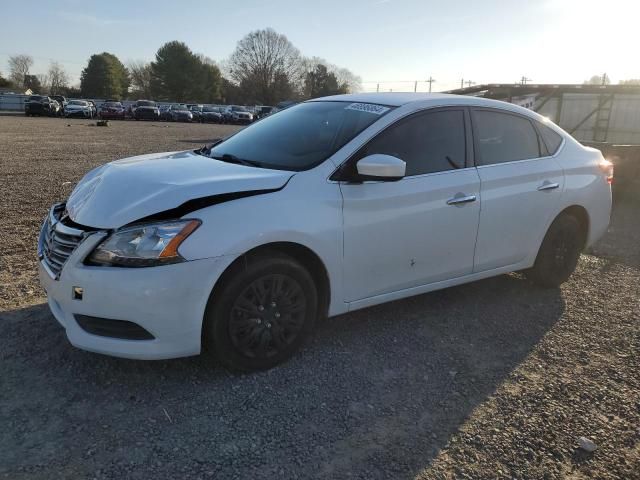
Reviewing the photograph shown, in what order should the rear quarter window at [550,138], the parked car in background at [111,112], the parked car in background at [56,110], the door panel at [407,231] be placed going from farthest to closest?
1. the parked car in background at [111,112]
2. the parked car in background at [56,110]
3. the rear quarter window at [550,138]
4. the door panel at [407,231]

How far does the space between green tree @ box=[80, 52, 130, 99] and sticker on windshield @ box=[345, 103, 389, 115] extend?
95298mm

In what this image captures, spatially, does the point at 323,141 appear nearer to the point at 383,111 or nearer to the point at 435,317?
the point at 383,111

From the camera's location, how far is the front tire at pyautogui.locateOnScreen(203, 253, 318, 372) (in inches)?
121

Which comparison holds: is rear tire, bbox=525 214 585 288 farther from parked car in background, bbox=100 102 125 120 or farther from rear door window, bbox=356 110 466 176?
parked car in background, bbox=100 102 125 120

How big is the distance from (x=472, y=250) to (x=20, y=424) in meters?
3.20

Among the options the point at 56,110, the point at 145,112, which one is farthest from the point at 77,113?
the point at 145,112

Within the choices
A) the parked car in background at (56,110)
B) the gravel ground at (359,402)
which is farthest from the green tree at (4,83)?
the gravel ground at (359,402)

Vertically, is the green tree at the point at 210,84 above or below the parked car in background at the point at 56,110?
above

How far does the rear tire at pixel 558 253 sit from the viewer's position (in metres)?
4.84

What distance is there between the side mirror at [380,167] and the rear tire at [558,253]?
6.85ft

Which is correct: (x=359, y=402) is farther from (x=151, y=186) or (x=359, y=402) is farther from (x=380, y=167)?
(x=151, y=186)

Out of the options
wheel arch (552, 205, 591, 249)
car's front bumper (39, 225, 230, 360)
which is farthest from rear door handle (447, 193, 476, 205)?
car's front bumper (39, 225, 230, 360)

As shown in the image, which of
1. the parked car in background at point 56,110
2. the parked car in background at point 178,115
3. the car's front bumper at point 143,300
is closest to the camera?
the car's front bumper at point 143,300

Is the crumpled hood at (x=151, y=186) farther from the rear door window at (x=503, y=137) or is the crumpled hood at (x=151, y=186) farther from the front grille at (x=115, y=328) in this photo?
the rear door window at (x=503, y=137)
